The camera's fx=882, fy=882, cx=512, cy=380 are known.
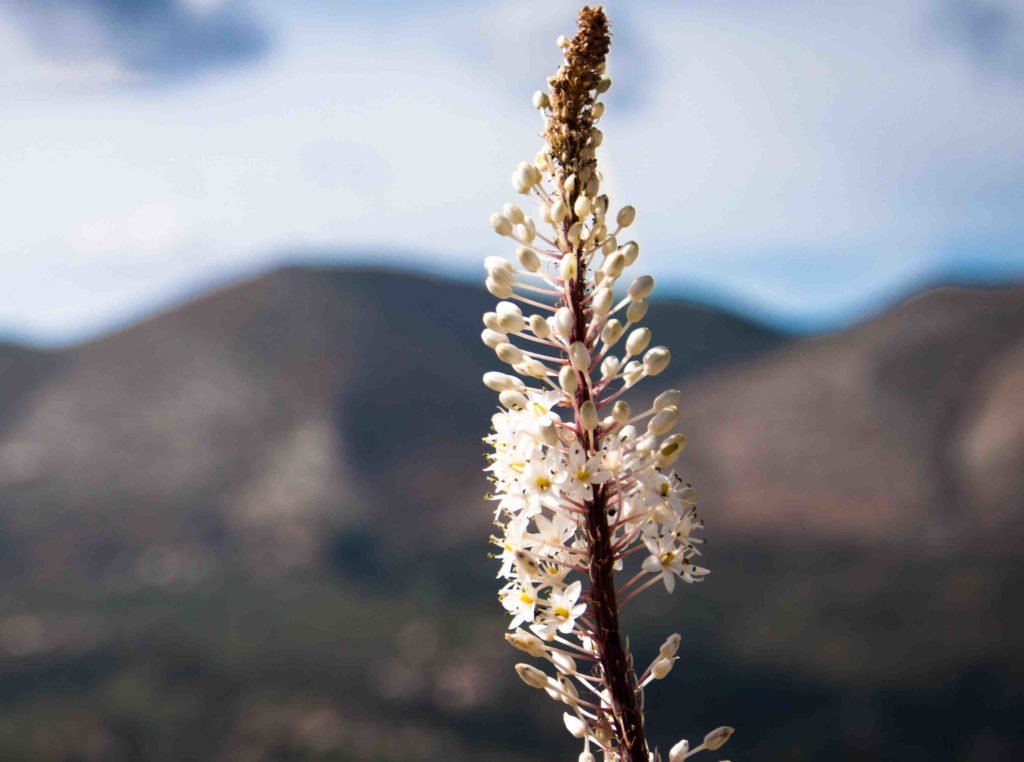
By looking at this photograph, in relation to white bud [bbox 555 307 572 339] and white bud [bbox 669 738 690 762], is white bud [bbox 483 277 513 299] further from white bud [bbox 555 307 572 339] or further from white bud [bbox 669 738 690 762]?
white bud [bbox 669 738 690 762]

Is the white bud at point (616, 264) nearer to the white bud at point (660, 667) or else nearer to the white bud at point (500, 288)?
the white bud at point (500, 288)

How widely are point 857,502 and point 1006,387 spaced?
23.9 feet

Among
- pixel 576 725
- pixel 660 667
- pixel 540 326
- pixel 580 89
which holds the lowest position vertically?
pixel 576 725

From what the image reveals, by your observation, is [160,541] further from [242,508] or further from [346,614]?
[346,614]

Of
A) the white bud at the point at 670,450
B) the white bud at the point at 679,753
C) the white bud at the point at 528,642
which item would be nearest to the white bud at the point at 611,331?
the white bud at the point at 670,450

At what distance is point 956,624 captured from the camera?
30266 mm

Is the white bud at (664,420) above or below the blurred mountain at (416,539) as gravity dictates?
above

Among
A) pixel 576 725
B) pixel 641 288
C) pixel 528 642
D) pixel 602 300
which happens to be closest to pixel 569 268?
pixel 602 300

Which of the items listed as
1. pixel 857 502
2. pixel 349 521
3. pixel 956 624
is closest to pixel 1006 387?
pixel 857 502

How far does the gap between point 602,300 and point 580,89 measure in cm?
63

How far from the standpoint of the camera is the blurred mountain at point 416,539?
30234 millimetres

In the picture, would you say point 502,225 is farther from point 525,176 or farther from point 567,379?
point 567,379

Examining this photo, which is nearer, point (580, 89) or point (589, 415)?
→ point (589, 415)

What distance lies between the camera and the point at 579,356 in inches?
98.3
